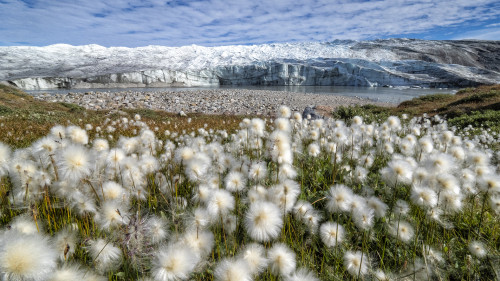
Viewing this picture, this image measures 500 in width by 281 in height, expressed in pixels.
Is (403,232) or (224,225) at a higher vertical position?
(224,225)

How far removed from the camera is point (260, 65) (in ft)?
236

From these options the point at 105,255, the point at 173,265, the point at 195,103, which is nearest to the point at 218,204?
the point at 173,265

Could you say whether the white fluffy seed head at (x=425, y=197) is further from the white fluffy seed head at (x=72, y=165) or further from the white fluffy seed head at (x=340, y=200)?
the white fluffy seed head at (x=72, y=165)

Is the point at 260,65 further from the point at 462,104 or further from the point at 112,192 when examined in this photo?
the point at 112,192

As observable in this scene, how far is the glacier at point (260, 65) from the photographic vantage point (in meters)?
64.9

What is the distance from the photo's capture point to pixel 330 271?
1.71 metres

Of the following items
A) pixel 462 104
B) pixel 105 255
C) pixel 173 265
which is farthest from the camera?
pixel 462 104

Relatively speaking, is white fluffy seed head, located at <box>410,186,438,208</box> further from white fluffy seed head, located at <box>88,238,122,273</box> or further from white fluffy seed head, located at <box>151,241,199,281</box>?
white fluffy seed head, located at <box>88,238,122,273</box>

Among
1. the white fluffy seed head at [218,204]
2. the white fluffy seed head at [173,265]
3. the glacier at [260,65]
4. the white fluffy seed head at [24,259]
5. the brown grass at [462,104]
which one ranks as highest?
the glacier at [260,65]

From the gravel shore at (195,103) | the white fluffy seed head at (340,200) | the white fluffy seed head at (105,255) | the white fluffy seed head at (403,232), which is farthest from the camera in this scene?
the gravel shore at (195,103)

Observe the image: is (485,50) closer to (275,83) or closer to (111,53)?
(275,83)

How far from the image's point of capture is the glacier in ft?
213

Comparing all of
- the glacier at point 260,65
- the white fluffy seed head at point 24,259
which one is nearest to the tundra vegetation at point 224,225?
the white fluffy seed head at point 24,259

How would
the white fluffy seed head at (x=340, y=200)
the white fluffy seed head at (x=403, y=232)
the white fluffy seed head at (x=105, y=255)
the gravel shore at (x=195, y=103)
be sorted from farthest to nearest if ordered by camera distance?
the gravel shore at (x=195, y=103) < the white fluffy seed head at (x=403, y=232) < the white fluffy seed head at (x=340, y=200) < the white fluffy seed head at (x=105, y=255)
